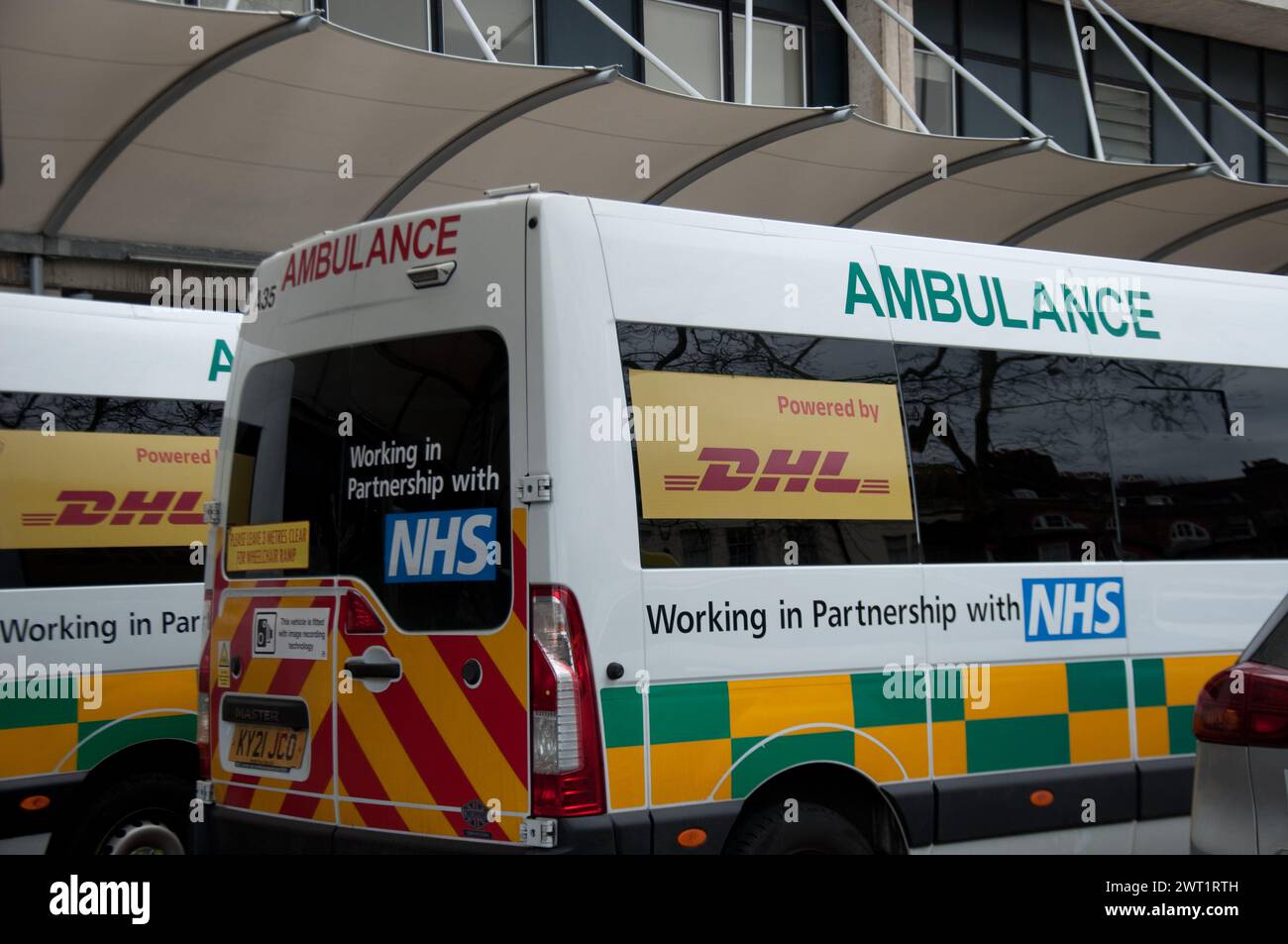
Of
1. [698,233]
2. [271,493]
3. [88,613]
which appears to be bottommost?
[88,613]

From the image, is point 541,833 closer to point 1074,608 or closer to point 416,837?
point 416,837

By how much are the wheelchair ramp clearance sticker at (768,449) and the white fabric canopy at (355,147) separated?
6.31m

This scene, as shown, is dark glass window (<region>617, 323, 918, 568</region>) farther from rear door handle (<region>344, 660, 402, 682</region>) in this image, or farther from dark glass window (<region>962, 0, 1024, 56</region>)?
dark glass window (<region>962, 0, 1024, 56</region>)

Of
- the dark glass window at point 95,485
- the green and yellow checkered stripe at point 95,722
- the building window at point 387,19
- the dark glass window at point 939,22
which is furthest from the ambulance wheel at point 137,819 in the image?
the dark glass window at point 939,22

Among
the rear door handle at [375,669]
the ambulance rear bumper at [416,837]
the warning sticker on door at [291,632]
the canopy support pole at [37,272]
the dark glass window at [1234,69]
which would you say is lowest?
the ambulance rear bumper at [416,837]

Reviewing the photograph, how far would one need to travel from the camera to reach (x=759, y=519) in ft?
15.9

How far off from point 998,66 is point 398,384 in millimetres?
16877

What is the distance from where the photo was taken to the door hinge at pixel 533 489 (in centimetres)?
434

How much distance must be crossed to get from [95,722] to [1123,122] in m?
18.6

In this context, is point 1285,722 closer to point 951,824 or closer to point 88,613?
point 951,824

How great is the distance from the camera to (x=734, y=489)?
4797 mm

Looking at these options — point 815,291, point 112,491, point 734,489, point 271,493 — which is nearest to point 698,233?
point 815,291

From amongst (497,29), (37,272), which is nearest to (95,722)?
(37,272)

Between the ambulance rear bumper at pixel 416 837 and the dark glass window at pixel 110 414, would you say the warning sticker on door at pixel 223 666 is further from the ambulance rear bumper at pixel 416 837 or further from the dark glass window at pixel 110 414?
the dark glass window at pixel 110 414
